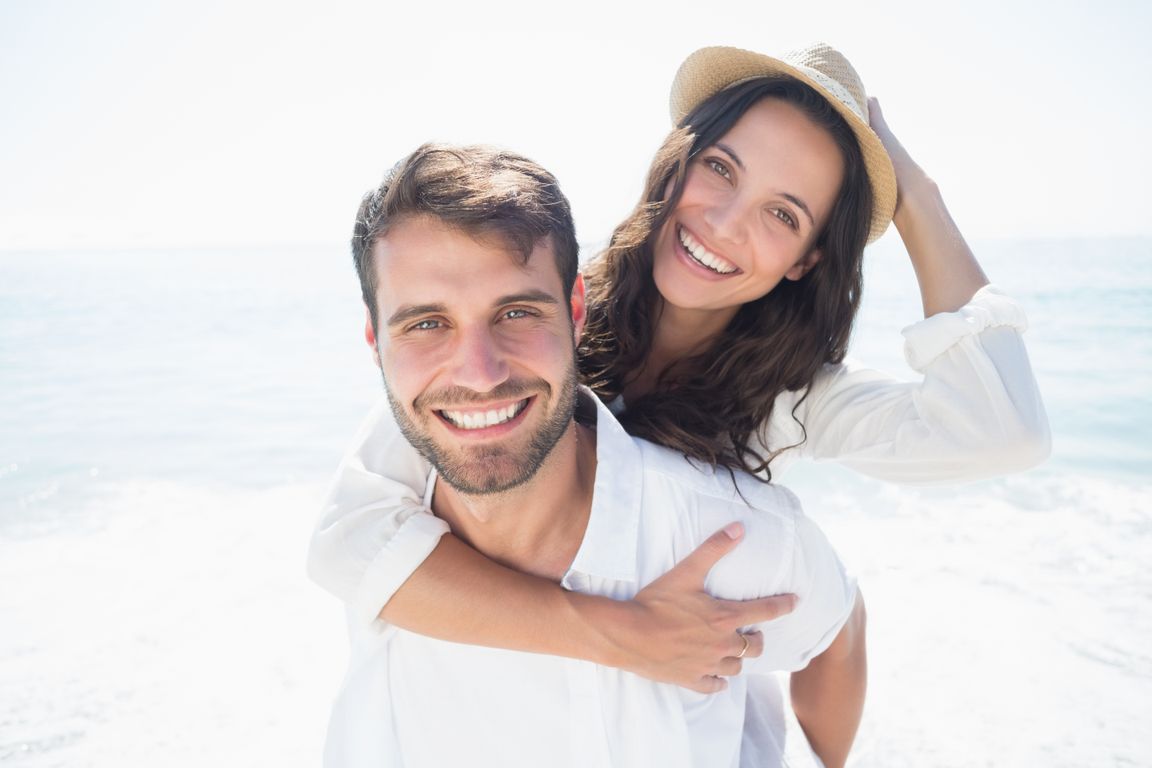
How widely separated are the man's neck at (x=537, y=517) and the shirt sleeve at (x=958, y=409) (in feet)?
3.33

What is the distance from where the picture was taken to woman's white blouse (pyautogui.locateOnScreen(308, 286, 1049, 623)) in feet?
6.91

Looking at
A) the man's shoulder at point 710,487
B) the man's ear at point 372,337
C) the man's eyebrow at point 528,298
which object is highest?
the man's eyebrow at point 528,298

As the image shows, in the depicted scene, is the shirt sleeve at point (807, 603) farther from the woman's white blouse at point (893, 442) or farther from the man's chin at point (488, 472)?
the man's chin at point (488, 472)

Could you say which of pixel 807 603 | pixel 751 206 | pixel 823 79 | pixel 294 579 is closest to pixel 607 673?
pixel 807 603

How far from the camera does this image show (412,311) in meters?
1.98

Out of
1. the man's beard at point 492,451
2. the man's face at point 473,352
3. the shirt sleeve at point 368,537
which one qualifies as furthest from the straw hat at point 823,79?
Result: the shirt sleeve at point 368,537

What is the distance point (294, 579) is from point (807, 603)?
3934 millimetres

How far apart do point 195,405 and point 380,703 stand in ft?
31.1

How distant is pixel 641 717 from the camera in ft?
6.48

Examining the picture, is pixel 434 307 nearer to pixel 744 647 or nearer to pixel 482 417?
pixel 482 417

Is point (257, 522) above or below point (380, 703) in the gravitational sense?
below

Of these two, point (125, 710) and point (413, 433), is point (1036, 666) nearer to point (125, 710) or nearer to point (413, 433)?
point (413, 433)

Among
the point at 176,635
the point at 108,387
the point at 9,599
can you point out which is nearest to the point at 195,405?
the point at 108,387

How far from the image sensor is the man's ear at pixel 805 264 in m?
2.95
